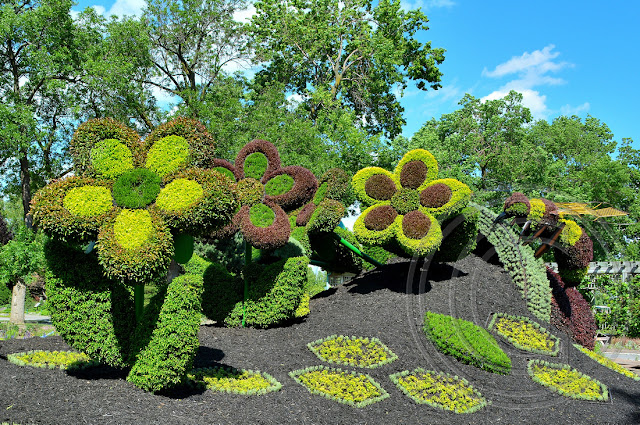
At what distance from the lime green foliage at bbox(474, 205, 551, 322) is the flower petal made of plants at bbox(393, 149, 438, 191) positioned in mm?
1351

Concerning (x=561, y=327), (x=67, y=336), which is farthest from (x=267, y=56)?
(x=67, y=336)

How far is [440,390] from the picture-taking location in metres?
7.23

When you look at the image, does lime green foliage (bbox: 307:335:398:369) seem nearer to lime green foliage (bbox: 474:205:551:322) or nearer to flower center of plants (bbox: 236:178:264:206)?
flower center of plants (bbox: 236:178:264:206)

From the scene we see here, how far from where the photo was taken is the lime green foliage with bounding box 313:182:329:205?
10.7 m

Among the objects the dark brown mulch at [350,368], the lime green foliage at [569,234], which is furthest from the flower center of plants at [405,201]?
the lime green foliage at [569,234]

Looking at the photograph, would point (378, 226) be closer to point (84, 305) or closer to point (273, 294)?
point (273, 294)

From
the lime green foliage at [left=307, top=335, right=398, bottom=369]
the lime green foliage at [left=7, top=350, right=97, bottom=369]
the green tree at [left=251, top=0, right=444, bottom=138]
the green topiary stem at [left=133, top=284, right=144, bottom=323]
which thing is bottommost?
the lime green foliage at [left=307, top=335, right=398, bottom=369]

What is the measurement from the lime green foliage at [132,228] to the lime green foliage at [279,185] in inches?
173

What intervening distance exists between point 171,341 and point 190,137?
2674mm

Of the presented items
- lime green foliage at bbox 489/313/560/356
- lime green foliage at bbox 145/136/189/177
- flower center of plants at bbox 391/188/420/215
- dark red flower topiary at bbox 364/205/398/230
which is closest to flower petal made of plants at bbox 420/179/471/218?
flower center of plants at bbox 391/188/420/215

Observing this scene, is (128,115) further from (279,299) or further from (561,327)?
(561,327)

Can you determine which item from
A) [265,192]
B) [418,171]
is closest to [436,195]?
[418,171]

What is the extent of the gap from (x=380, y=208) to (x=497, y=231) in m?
3.02

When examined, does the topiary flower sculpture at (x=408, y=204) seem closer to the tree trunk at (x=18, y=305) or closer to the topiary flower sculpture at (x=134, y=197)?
the topiary flower sculpture at (x=134, y=197)
